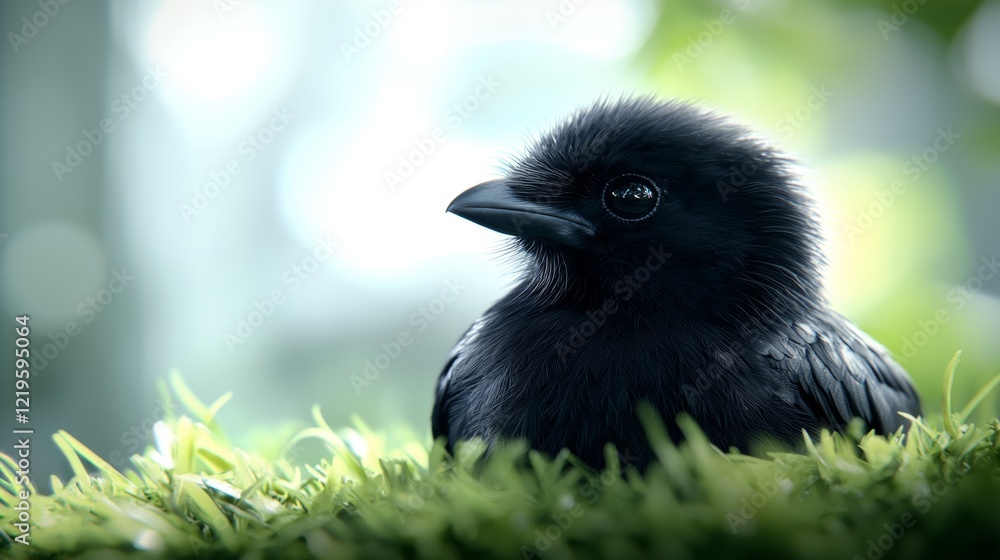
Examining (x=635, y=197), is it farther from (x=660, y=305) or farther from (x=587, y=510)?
(x=587, y=510)

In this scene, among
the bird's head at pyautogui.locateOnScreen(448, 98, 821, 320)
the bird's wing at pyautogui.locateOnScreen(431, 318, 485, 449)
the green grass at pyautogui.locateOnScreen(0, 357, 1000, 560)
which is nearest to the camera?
the green grass at pyautogui.locateOnScreen(0, 357, 1000, 560)

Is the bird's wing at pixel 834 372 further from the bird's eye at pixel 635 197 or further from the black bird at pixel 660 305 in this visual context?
the bird's eye at pixel 635 197

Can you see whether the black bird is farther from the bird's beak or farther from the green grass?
the green grass

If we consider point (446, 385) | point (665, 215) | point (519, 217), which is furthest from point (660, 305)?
point (446, 385)

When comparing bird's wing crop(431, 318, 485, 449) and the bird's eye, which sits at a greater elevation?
Result: the bird's eye

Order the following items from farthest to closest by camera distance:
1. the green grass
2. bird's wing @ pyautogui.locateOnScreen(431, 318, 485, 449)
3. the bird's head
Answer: bird's wing @ pyautogui.locateOnScreen(431, 318, 485, 449), the bird's head, the green grass

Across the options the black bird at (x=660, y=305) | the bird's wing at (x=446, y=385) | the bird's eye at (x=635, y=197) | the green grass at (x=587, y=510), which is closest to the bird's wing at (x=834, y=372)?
the black bird at (x=660, y=305)

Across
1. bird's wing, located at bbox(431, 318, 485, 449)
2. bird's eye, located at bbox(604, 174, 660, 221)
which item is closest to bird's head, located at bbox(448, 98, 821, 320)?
bird's eye, located at bbox(604, 174, 660, 221)
